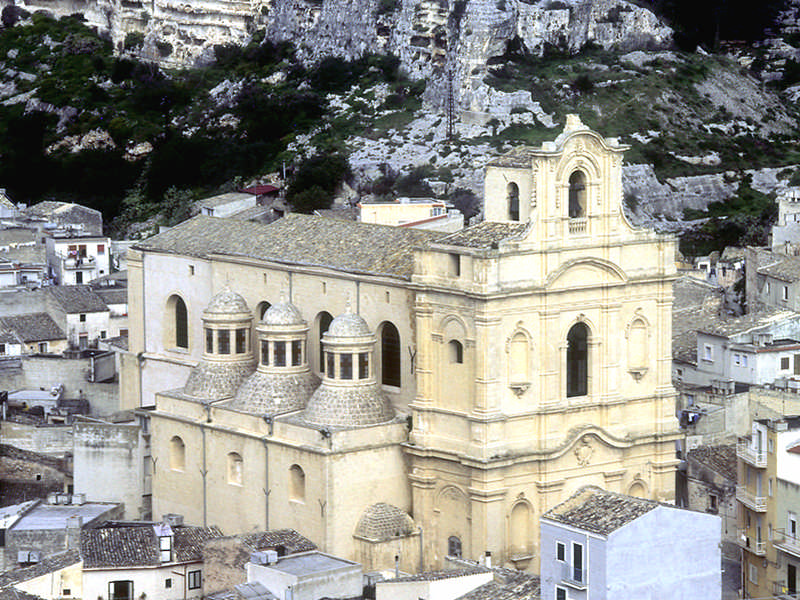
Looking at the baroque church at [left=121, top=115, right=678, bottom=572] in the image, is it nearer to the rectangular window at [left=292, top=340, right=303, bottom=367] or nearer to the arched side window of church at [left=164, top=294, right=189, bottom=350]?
the rectangular window at [left=292, top=340, right=303, bottom=367]

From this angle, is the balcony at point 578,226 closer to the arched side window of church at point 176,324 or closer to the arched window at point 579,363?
the arched window at point 579,363

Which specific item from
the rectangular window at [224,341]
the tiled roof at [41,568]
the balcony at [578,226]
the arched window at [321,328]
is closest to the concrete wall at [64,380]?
the rectangular window at [224,341]

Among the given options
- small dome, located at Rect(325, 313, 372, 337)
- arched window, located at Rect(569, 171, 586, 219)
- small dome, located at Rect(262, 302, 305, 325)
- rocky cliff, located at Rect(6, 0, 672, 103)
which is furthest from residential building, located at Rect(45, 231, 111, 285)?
arched window, located at Rect(569, 171, 586, 219)

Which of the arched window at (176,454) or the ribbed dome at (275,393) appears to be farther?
the arched window at (176,454)

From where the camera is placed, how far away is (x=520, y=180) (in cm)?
7075

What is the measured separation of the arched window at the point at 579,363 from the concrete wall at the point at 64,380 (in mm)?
23234

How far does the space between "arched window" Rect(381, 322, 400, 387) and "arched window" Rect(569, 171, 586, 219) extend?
255 inches

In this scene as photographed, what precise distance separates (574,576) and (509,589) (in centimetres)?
290

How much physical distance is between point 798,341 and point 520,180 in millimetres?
18120

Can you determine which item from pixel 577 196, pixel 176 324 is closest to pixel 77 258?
pixel 176 324

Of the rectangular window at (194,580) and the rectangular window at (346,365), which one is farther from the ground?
the rectangular window at (346,365)

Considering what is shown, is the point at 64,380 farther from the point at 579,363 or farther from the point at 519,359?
the point at 519,359

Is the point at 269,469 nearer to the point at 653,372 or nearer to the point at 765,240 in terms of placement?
the point at 653,372

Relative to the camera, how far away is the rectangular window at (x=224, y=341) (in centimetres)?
7506
